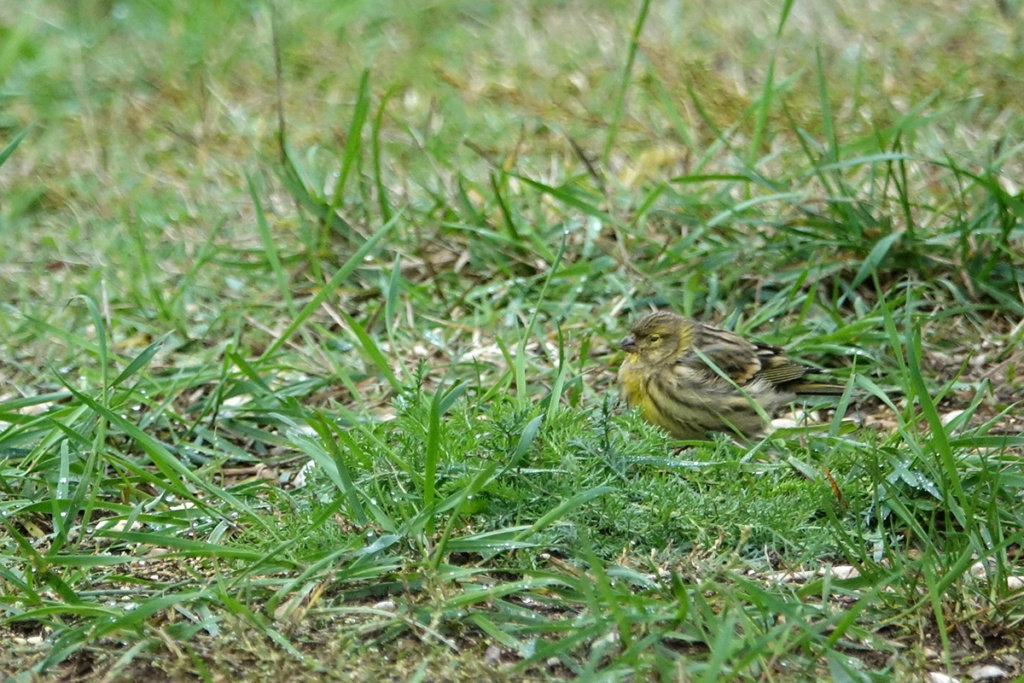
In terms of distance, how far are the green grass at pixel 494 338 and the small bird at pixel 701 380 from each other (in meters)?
0.18

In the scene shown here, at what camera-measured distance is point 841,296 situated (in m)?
4.82

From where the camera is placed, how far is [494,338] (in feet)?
15.1

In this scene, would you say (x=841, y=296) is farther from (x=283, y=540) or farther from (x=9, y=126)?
(x=9, y=126)

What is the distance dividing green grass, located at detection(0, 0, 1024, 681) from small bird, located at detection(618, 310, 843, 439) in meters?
0.18

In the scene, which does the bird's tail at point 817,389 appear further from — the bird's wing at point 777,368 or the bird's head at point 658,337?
the bird's head at point 658,337

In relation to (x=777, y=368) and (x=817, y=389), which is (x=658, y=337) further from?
(x=817, y=389)

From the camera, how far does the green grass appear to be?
117 inches

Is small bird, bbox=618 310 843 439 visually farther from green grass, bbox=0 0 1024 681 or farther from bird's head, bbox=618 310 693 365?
green grass, bbox=0 0 1024 681

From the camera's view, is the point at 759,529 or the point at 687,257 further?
the point at 687,257

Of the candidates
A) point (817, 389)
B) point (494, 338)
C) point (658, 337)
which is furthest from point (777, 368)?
point (494, 338)

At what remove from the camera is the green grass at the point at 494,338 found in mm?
2977

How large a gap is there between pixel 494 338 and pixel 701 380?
817 mm

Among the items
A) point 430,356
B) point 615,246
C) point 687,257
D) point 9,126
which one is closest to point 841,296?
point 687,257

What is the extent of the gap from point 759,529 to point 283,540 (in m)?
1.22
